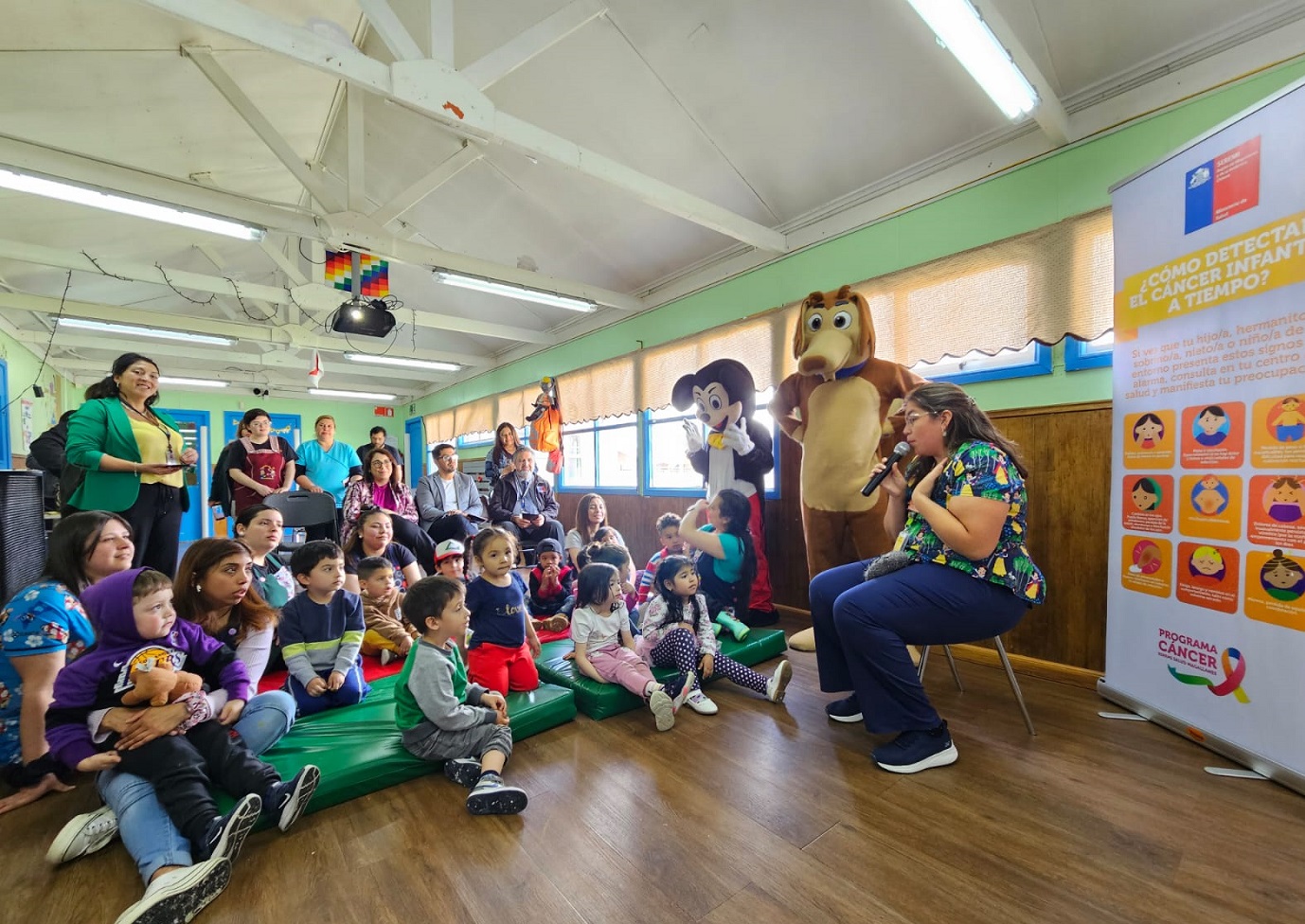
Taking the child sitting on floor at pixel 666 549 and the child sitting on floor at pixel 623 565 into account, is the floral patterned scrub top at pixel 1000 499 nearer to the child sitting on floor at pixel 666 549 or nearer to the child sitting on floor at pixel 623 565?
the child sitting on floor at pixel 623 565

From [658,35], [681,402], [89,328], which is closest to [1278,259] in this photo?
[681,402]

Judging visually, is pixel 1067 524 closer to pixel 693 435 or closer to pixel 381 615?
pixel 693 435

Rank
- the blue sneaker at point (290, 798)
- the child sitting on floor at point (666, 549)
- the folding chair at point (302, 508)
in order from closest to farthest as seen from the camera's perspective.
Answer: the blue sneaker at point (290, 798) → the child sitting on floor at point (666, 549) → the folding chair at point (302, 508)

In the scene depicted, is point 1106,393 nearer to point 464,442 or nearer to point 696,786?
point 696,786

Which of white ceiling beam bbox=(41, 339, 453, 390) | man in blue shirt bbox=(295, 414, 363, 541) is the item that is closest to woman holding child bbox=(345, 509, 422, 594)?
man in blue shirt bbox=(295, 414, 363, 541)

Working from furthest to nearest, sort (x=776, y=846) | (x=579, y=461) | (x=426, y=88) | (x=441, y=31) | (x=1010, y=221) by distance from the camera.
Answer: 1. (x=579, y=461)
2. (x=1010, y=221)
3. (x=441, y=31)
4. (x=426, y=88)
5. (x=776, y=846)

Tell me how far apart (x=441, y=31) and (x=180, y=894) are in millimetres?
3387

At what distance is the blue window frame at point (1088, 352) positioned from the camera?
255 cm

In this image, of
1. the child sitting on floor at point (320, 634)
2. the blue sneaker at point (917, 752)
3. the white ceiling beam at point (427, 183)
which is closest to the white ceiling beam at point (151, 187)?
the white ceiling beam at point (427, 183)

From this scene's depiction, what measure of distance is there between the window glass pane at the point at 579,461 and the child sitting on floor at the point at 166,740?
17.1ft

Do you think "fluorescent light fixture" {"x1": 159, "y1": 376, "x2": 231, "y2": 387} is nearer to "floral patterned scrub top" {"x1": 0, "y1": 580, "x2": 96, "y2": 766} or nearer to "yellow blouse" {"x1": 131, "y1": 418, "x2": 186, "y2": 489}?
"yellow blouse" {"x1": 131, "y1": 418, "x2": 186, "y2": 489}

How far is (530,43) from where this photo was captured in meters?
2.94

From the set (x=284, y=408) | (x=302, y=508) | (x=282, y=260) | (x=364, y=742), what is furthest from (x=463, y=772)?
(x=284, y=408)

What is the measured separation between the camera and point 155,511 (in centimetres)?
274
